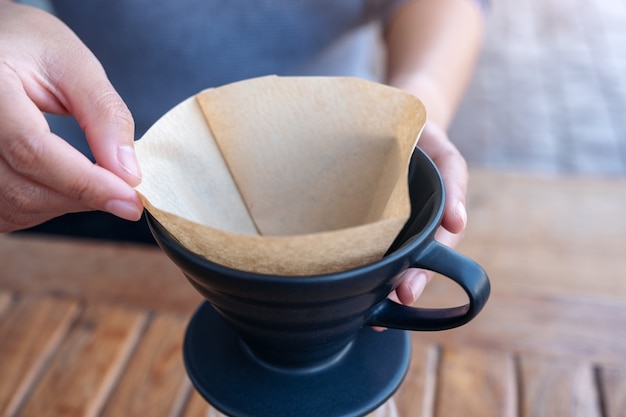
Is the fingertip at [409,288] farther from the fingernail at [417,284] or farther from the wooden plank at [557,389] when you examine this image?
the wooden plank at [557,389]

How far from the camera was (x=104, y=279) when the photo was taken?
2.22ft

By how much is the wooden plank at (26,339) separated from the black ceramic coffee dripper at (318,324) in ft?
0.65

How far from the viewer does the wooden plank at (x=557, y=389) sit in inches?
21.1

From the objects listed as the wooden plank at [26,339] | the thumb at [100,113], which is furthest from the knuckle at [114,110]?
the wooden plank at [26,339]

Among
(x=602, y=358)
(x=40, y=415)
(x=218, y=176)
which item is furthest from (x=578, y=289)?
A: (x=40, y=415)

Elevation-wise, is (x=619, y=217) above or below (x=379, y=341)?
below

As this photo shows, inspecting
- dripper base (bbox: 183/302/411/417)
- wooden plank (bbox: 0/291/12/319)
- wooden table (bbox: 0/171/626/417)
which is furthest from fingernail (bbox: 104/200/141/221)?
wooden plank (bbox: 0/291/12/319)

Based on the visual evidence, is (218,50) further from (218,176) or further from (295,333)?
(295,333)

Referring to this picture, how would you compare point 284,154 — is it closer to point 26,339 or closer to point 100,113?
point 100,113

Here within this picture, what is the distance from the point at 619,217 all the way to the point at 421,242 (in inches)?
21.7

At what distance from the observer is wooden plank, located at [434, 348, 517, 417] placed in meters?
0.54

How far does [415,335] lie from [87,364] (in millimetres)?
302

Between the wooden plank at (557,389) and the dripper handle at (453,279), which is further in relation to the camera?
the wooden plank at (557,389)

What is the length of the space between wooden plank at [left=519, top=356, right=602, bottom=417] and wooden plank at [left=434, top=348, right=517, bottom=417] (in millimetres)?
12
